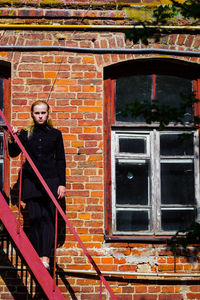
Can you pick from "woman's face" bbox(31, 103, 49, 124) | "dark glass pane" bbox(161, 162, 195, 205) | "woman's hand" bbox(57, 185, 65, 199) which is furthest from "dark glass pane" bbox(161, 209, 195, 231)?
"woman's face" bbox(31, 103, 49, 124)

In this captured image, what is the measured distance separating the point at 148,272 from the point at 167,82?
2446 millimetres

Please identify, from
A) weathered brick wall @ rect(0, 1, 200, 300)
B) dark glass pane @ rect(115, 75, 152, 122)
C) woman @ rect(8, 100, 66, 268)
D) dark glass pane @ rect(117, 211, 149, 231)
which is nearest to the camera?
woman @ rect(8, 100, 66, 268)

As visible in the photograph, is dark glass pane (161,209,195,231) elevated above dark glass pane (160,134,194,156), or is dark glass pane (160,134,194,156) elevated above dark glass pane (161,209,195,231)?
dark glass pane (160,134,194,156)

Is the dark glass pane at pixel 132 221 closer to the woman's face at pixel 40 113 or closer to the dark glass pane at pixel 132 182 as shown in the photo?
the dark glass pane at pixel 132 182

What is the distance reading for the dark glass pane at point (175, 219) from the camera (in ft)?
18.7

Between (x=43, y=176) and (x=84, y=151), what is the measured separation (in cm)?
74

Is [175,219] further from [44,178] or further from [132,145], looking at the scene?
[44,178]

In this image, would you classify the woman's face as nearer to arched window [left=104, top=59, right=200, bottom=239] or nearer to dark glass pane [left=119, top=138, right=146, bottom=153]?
arched window [left=104, top=59, right=200, bottom=239]

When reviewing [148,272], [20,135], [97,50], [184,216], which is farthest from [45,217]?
[97,50]

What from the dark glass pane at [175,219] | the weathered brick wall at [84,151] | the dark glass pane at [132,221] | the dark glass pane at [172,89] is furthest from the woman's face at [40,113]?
the dark glass pane at [175,219]

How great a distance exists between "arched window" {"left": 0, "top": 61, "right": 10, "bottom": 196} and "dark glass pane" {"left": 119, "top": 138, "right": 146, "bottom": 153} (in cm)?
147

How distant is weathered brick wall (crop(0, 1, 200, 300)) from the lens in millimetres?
5422

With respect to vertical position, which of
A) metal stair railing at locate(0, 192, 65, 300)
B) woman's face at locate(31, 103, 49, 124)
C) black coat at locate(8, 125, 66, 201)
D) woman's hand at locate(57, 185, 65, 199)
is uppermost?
woman's face at locate(31, 103, 49, 124)

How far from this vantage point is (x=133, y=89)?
598cm
